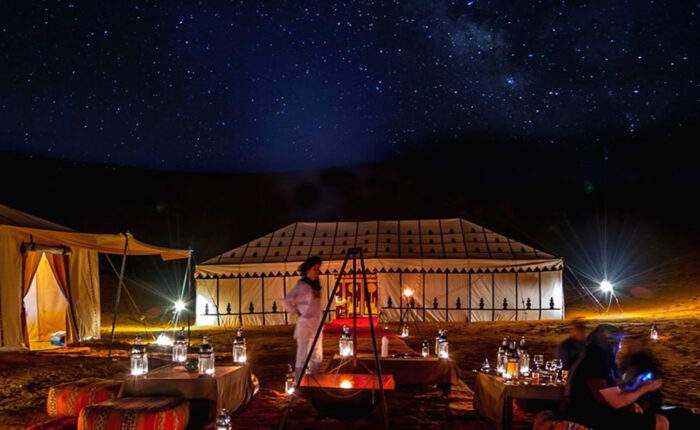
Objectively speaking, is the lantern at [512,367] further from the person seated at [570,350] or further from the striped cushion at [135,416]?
the striped cushion at [135,416]

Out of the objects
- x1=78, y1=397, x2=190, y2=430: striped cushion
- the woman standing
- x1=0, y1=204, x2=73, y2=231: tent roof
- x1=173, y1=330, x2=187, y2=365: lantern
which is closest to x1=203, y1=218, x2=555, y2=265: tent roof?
x1=0, y1=204, x2=73, y2=231: tent roof

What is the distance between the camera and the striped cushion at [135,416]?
429 centimetres

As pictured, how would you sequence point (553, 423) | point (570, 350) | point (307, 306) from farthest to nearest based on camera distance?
point (307, 306)
point (570, 350)
point (553, 423)

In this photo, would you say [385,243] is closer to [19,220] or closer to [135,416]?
[19,220]

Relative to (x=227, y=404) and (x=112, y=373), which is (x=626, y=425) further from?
(x=112, y=373)

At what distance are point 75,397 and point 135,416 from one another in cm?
143

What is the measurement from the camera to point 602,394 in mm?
3609

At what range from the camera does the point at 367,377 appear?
5777mm

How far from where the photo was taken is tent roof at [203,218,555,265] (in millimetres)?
16531

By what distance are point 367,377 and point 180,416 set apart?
195 cm

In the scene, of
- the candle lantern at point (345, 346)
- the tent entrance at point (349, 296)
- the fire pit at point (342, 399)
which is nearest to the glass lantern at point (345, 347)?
the candle lantern at point (345, 346)

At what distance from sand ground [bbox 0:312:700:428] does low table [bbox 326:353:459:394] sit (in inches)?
6.4

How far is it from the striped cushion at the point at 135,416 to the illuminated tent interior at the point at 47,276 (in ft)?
21.1

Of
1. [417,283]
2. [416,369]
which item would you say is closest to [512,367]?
[416,369]
